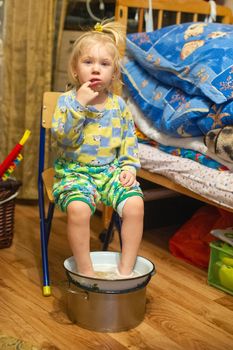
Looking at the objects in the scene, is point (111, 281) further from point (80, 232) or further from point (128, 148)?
point (128, 148)

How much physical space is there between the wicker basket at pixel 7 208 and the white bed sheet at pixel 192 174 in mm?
507

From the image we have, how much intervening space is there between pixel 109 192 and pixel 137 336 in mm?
426

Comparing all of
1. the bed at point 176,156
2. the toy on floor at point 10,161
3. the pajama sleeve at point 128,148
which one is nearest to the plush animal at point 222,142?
the bed at point 176,156

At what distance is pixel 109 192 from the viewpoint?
156cm

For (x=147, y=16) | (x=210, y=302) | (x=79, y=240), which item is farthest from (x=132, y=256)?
(x=147, y=16)

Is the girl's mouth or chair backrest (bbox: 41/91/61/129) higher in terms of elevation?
the girl's mouth

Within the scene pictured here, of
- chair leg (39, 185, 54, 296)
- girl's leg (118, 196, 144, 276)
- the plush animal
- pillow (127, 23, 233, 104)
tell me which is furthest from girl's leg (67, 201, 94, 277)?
pillow (127, 23, 233, 104)

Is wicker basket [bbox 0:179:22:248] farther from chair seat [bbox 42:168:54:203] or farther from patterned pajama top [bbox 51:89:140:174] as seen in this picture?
patterned pajama top [bbox 51:89:140:174]

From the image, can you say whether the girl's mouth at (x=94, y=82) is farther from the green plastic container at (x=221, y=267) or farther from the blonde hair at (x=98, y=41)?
the green plastic container at (x=221, y=267)

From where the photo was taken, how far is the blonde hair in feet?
5.04

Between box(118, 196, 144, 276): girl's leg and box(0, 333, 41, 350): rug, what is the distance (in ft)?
1.09

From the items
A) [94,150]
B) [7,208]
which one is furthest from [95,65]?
[7,208]

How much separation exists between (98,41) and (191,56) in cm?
46

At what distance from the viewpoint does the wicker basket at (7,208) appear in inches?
75.7
